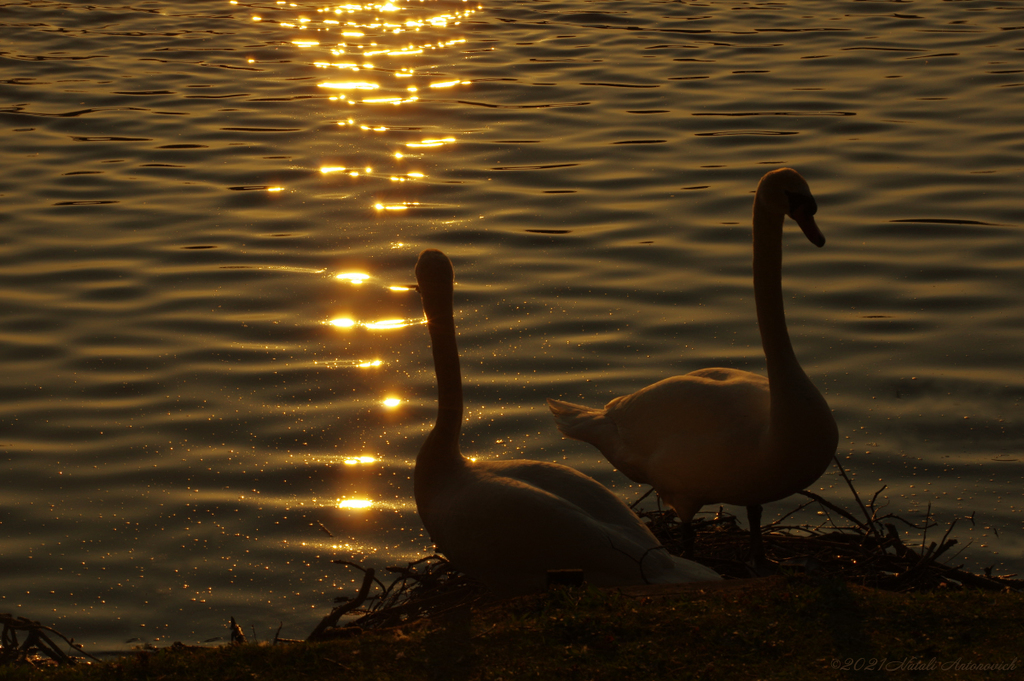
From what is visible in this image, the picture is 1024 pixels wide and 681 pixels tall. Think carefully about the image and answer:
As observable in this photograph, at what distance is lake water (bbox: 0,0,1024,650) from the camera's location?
8.09 m

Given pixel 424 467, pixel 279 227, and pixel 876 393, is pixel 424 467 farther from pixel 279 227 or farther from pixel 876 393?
pixel 279 227

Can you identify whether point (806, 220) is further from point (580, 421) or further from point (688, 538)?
point (580, 421)

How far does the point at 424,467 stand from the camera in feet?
20.3

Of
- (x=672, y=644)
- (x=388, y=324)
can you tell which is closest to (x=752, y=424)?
(x=672, y=644)

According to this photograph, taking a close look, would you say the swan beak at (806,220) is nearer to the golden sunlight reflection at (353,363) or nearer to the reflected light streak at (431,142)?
the golden sunlight reflection at (353,363)

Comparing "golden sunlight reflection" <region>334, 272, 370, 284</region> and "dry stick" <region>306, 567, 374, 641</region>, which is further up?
"dry stick" <region>306, 567, 374, 641</region>

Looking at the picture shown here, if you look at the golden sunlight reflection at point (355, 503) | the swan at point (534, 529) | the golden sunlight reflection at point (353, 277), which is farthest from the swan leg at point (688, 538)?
the golden sunlight reflection at point (353, 277)

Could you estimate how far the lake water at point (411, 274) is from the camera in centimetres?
809

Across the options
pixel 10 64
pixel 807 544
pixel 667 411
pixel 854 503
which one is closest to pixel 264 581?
pixel 667 411

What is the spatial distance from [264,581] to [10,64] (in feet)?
51.4

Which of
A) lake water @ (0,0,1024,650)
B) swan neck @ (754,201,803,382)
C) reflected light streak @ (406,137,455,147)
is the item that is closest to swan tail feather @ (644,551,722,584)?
swan neck @ (754,201,803,382)

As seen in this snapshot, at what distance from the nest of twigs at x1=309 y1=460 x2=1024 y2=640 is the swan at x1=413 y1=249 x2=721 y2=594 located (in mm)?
300

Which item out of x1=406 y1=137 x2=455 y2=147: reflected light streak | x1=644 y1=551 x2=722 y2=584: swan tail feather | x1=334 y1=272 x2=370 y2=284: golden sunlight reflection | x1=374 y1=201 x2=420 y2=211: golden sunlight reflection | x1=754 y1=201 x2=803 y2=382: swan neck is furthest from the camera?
x1=406 y1=137 x2=455 y2=147: reflected light streak

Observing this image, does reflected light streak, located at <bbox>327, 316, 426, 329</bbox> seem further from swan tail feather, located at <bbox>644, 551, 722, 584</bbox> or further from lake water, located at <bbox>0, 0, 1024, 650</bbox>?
swan tail feather, located at <bbox>644, 551, 722, 584</bbox>
